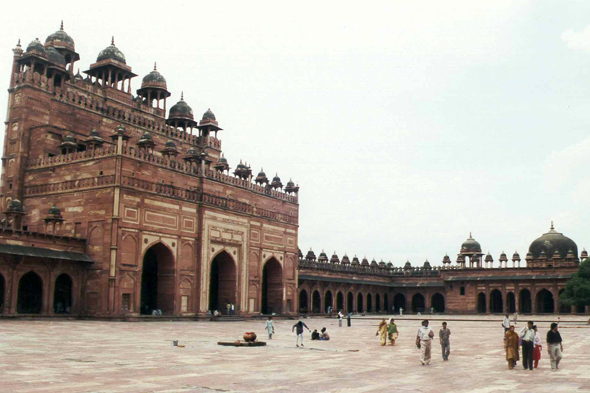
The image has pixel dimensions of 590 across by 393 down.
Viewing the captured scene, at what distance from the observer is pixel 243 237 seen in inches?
1633

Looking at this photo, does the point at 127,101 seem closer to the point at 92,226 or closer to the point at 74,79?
the point at 74,79

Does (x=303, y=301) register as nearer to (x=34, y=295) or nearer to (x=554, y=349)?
(x=34, y=295)

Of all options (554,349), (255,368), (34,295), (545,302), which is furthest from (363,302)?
(255,368)

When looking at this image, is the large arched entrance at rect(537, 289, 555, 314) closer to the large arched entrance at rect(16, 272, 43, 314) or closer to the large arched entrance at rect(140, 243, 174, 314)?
the large arched entrance at rect(140, 243, 174, 314)

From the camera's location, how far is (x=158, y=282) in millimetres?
36531

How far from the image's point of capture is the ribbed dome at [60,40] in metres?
41.7

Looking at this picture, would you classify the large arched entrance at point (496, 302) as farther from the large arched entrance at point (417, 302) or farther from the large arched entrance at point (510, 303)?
the large arched entrance at point (417, 302)

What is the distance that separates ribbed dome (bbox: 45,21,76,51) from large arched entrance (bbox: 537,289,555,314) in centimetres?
4554

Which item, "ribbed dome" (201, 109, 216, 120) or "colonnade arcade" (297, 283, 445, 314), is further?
"colonnade arcade" (297, 283, 445, 314)

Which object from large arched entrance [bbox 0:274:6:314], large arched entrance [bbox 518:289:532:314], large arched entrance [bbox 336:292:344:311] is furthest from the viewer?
large arched entrance [bbox 336:292:344:311]

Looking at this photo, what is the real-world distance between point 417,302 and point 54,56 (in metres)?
46.1

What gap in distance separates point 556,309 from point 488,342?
130 feet

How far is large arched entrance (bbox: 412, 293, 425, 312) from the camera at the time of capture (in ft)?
227

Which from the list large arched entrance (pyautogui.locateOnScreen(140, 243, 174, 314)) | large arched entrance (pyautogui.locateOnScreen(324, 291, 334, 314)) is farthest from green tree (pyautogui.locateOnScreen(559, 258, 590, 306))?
large arched entrance (pyautogui.locateOnScreen(140, 243, 174, 314))
